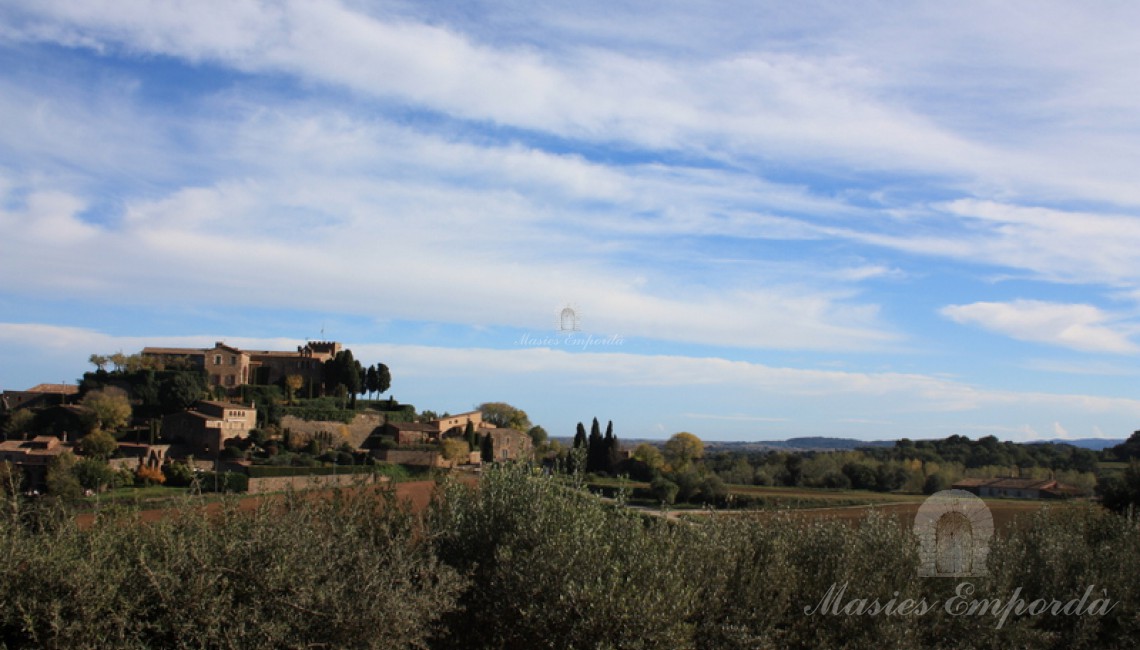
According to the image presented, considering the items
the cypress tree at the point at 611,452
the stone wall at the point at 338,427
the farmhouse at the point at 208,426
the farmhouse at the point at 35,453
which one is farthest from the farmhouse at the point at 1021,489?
the farmhouse at the point at 208,426

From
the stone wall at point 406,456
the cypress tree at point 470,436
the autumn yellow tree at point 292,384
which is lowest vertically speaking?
the stone wall at point 406,456

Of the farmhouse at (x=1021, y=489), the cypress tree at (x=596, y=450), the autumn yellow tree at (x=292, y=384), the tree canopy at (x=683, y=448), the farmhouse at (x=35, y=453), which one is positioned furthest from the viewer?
the autumn yellow tree at (x=292, y=384)

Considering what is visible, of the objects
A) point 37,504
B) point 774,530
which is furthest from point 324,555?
point 774,530

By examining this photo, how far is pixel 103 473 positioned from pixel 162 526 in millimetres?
36086

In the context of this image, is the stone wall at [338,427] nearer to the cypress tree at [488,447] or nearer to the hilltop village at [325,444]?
the hilltop village at [325,444]

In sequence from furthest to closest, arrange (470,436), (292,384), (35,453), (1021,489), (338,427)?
(292,384) < (470,436) < (338,427) < (35,453) < (1021,489)

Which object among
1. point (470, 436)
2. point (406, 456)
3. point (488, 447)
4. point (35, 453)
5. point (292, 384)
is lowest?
point (406, 456)

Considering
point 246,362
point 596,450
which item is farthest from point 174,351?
point 596,450

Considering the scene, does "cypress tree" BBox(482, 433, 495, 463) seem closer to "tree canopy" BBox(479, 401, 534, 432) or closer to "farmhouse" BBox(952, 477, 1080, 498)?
"tree canopy" BBox(479, 401, 534, 432)

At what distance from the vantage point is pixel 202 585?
683 centimetres

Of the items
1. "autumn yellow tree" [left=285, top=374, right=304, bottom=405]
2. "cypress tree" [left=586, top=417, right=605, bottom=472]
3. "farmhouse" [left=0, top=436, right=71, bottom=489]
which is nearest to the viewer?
"farmhouse" [left=0, top=436, right=71, bottom=489]

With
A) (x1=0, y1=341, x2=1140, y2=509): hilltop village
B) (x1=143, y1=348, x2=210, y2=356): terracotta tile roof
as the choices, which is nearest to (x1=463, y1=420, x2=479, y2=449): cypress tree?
(x1=0, y1=341, x2=1140, y2=509): hilltop village

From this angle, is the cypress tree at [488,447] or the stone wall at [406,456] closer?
the stone wall at [406,456]

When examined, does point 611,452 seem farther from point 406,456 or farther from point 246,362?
point 246,362
